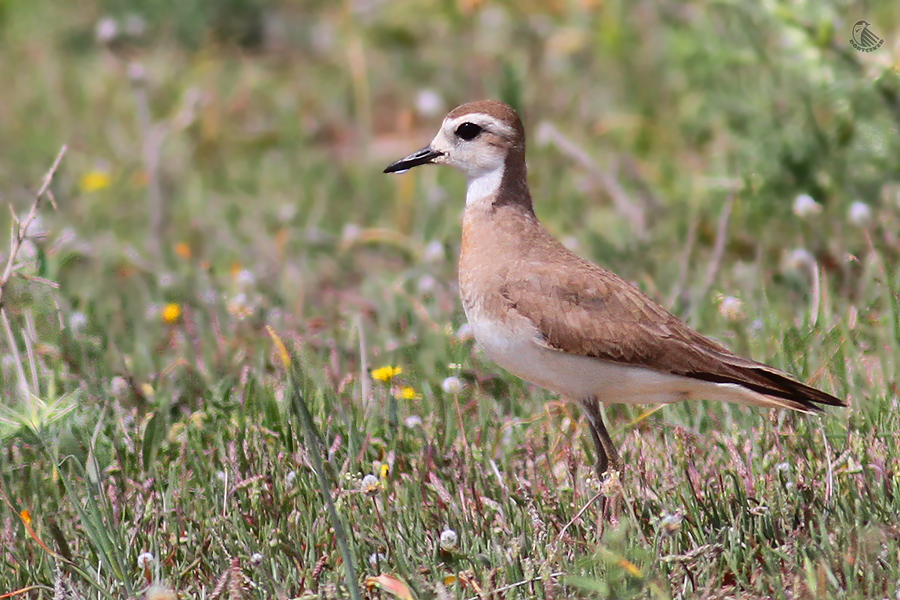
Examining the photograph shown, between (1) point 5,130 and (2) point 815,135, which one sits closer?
(2) point 815,135

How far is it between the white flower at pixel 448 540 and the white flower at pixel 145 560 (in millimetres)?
784

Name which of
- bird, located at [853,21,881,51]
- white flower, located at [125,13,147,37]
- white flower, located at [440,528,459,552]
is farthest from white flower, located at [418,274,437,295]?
white flower, located at [125,13,147,37]

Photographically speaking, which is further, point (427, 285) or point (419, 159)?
point (427, 285)

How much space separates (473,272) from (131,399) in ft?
4.65

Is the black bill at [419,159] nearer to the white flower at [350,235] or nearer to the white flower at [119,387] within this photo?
the white flower at [119,387]

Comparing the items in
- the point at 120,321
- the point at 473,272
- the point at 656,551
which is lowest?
the point at 120,321

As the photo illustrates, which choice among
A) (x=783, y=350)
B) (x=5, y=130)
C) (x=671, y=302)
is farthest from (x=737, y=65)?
(x=5, y=130)

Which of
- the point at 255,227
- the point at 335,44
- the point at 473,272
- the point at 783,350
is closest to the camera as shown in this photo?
the point at 473,272

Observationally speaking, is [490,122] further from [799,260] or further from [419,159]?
[799,260]

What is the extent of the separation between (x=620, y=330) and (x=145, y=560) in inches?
59.3

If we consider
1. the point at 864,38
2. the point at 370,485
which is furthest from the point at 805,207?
the point at 370,485

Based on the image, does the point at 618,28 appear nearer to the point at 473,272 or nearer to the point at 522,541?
the point at 473,272

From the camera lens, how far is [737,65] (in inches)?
236

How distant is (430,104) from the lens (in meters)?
7.65
